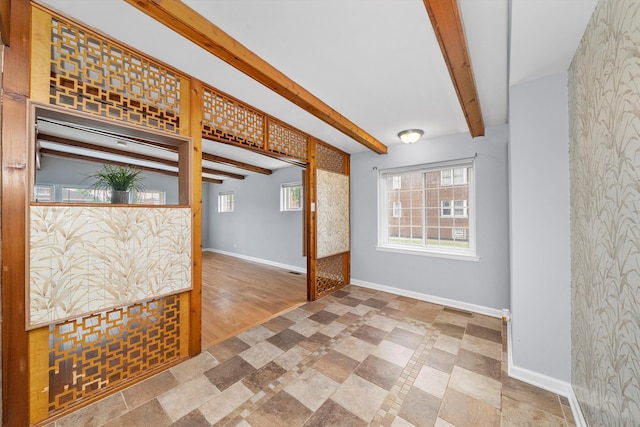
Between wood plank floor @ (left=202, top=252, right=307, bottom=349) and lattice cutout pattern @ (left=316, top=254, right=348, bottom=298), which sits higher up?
→ lattice cutout pattern @ (left=316, top=254, right=348, bottom=298)

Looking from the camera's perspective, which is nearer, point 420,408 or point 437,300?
point 420,408

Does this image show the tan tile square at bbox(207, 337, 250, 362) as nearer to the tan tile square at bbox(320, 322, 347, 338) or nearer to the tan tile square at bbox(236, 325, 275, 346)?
the tan tile square at bbox(236, 325, 275, 346)

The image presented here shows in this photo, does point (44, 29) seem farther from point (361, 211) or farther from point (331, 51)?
point (361, 211)

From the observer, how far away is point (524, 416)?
1476mm

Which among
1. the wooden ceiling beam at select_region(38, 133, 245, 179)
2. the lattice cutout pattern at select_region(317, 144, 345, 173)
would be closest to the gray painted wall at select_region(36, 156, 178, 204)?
the wooden ceiling beam at select_region(38, 133, 245, 179)

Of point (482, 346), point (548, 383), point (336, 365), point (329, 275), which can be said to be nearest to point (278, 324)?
point (336, 365)

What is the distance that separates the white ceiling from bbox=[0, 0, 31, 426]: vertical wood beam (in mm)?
357

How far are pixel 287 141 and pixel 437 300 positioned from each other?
3.02m

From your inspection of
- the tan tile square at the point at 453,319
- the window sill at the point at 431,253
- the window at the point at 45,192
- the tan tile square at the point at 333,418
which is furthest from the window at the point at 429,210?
the window at the point at 45,192

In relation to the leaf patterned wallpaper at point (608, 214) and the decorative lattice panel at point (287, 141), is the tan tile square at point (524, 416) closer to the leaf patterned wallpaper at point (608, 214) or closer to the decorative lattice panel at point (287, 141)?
the leaf patterned wallpaper at point (608, 214)

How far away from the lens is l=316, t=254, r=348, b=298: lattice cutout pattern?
353cm

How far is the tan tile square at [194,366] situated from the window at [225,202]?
18.3 ft

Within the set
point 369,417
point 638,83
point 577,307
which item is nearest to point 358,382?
point 369,417

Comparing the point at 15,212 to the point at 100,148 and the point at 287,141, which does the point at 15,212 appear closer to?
the point at 287,141
